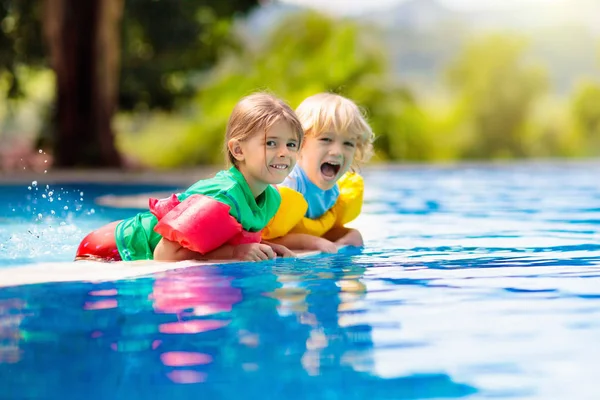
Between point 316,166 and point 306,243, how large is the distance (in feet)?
1.19

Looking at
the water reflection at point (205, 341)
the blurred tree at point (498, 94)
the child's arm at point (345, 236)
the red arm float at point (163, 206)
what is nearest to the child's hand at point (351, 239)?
the child's arm at point (345, 236)

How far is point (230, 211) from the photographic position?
407cm

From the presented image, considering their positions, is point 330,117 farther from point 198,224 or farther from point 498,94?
point 498,94

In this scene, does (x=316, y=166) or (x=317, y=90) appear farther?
(x=317, y=90)

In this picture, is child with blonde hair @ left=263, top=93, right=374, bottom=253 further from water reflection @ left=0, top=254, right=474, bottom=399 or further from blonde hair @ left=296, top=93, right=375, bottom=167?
water reflection @ left=0, top=254, right=474, bottom=399

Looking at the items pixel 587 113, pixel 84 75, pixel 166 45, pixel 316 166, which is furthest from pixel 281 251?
pixel 587 113

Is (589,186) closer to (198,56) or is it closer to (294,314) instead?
(198,56)

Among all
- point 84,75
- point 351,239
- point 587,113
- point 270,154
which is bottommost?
point 587,113

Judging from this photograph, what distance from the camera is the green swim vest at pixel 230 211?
4.08 metres

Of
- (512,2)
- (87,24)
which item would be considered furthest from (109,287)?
(512,2)

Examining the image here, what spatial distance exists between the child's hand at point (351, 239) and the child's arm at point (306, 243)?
0.76 feet

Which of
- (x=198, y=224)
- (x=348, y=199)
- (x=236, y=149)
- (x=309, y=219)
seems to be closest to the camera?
(x=198, y=224)

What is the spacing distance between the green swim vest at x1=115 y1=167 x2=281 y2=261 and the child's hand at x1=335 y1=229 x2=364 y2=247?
66 cm

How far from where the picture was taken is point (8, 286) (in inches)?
135
